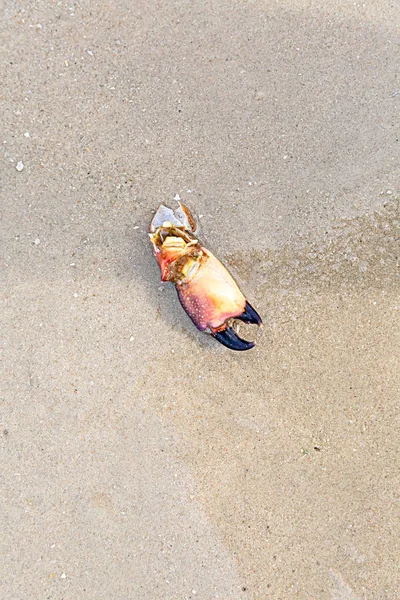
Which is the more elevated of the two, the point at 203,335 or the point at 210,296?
the point at 210,296

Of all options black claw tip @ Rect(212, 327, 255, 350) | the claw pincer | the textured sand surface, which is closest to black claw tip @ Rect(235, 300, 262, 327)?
the claw pincer

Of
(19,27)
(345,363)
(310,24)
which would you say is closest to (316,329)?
(345,363)

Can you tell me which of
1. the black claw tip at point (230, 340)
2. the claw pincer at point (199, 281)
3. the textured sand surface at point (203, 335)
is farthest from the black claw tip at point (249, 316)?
the textured sand surface at point (203, 335)

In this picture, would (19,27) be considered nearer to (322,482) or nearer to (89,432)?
(89,432)

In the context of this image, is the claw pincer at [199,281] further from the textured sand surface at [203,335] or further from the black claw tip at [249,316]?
the textured sand surface at [203,335]

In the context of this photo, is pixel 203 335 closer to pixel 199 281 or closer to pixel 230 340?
pixel 230 340

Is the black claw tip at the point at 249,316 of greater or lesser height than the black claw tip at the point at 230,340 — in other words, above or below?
above

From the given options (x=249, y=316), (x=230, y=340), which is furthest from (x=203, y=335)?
(x=249, y=316)

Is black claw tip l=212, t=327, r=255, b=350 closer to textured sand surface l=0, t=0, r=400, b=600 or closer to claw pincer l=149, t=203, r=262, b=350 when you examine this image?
claw pincer l=149, t=203, r=262, b=350
